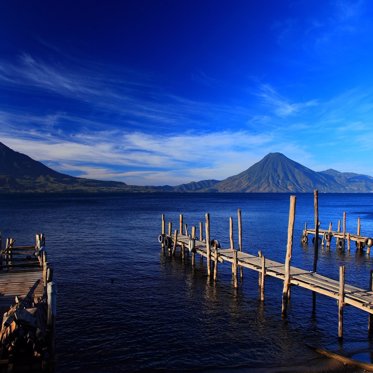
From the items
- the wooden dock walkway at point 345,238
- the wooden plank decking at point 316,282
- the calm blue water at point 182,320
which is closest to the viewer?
the calm blue water at point 182,320

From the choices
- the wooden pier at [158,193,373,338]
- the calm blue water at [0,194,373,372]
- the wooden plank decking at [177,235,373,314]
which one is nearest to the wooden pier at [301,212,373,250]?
the calm blue water at [0,194,373,372]

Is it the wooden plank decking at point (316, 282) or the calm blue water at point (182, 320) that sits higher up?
the wooden plank decking at point (316, 282)

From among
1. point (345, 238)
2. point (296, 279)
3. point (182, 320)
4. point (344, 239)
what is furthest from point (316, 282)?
point (345, 238)

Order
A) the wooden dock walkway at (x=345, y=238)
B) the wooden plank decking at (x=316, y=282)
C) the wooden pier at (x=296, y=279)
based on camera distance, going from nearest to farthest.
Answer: the wooden plank decking at (x=316, y=282), the wooden pier at (x=296, y=279), the wooden dock walkway at (x=345, y=238)

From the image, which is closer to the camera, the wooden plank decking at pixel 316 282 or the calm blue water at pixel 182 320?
the calm blue water at pixel 182 320

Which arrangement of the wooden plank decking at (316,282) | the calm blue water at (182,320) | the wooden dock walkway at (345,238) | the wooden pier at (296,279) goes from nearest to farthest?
the calm blue water at (182,320)
the wooden plank decking at (316,282)
the wooden pier at (296,279)
the wooden dock walkway at (345,238)

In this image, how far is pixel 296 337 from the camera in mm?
17766

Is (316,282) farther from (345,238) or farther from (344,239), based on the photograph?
(345,238)

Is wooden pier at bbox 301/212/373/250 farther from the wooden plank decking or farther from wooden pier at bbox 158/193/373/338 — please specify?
the wooden plank decking

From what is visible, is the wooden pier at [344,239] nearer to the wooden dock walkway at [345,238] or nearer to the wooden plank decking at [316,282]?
the wooden dock walkway at [345,238]

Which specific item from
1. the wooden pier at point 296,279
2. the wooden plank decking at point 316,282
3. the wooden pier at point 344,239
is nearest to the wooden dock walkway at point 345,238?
the wooden pier at point 344,239

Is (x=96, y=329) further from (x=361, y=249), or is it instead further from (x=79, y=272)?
(x=361, y=249)

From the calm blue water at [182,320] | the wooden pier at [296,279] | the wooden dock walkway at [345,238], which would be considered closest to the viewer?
the calm blue water at [182,320]

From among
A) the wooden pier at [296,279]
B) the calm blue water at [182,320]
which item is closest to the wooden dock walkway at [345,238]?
the calm blue water at [182,320]
